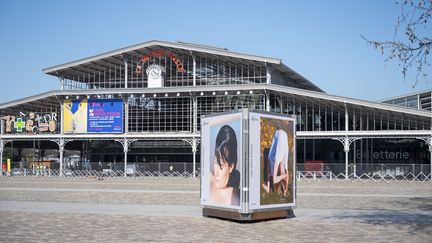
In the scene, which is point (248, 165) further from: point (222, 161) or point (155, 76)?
point (155, 76)

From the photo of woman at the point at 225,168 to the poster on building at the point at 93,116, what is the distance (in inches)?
1377

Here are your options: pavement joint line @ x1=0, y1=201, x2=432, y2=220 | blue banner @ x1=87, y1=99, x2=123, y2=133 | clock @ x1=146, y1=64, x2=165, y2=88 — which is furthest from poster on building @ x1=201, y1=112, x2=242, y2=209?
blue banner @ x1=87, y1=99, x2=123, y2=133

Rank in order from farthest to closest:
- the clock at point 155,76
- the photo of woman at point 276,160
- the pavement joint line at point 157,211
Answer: the clock at point 155,76 < the pavement joint line at point 157,211 < the photo of woman at point 276,160

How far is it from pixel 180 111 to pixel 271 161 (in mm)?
34565

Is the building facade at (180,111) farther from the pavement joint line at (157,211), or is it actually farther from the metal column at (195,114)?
the pavement joint line at (157,211)

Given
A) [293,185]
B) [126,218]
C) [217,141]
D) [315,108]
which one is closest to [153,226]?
[126,218]

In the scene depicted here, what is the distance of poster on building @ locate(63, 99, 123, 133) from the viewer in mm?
51406

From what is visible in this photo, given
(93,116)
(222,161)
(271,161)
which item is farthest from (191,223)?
(93,116)

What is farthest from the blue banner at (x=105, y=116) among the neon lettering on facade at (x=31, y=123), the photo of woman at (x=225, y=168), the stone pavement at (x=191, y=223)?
the photo of woman at (x=225, y=168)

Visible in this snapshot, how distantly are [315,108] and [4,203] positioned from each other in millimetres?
30183

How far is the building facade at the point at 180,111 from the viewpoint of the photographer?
45375 millimetres

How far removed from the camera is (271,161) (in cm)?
1675

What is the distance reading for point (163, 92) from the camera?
165 ft

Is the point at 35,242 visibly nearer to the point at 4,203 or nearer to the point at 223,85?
the point at 4,203
